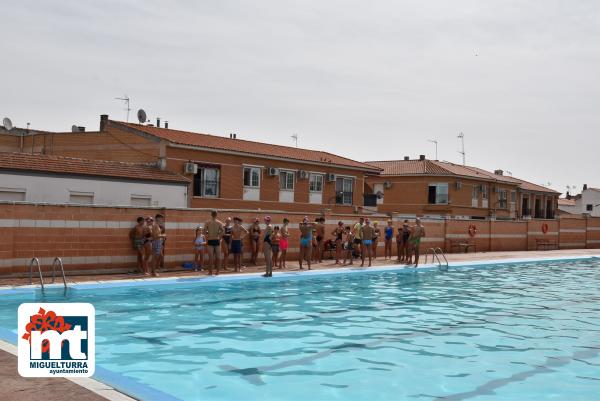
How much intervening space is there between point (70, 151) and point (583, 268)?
27.9 meters

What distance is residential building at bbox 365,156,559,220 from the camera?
171 feet

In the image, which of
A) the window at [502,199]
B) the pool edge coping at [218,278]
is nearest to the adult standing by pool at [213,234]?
the pool edge coping at [218,278]

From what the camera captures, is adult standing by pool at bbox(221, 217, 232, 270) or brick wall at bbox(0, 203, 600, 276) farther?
adult standing by pool at bbox(221, 217, 232, 270)

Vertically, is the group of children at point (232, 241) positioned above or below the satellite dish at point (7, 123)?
below

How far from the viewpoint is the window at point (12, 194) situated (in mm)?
23919

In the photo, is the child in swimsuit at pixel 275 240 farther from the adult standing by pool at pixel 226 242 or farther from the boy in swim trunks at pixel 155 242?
the boy in swim trunks at pixel 155 242

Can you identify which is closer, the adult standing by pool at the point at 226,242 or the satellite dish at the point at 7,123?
the adult standing by pool at the point at 226,242

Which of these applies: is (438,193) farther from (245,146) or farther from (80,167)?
(80,167)

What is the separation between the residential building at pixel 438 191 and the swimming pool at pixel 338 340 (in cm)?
3258

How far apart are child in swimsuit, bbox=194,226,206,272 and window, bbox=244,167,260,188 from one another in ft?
52.3

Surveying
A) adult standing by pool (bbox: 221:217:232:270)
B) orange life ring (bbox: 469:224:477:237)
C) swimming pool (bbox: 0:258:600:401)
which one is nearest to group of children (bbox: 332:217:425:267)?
swimming pool (bbox: 0:258:600:401)

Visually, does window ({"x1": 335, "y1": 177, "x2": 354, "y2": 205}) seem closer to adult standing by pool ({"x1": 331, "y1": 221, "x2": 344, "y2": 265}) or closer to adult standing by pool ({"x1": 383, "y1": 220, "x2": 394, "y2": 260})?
adult standing by pool ({"x1": 383, "y1": 220, "x2": 394, "y2": 260})

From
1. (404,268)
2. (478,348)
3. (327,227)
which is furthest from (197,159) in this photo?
(478,348)

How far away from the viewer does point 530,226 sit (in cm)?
4050
